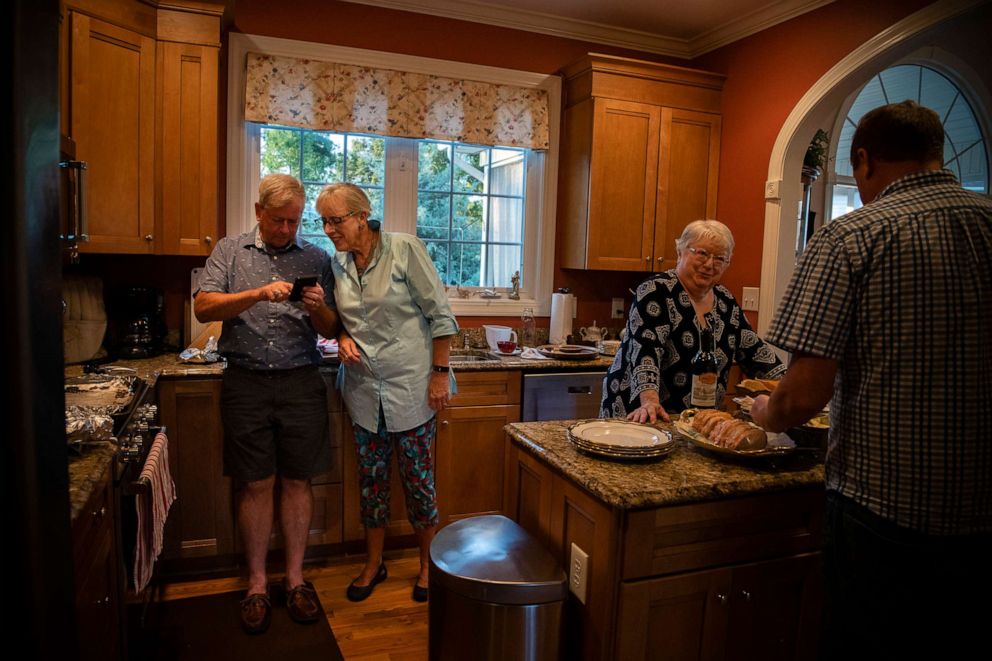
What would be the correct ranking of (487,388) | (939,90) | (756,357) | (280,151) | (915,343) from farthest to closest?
(939,90) → (280,151) → (487,388) → (756,357) → (915,343)

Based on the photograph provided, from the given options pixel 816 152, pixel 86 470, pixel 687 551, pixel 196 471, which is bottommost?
pixel 196 471

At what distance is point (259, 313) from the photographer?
240 centimetres

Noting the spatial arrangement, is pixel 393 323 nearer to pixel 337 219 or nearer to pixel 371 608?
pixel 337 219

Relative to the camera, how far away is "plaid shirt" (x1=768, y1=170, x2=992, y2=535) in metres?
1.18

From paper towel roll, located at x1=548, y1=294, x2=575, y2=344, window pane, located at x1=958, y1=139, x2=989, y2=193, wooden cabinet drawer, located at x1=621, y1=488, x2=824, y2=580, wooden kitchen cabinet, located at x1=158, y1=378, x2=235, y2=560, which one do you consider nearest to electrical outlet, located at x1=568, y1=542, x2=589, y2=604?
wooden cabinet drawer, located at x1=621, y1=488, x2=824, y2=580

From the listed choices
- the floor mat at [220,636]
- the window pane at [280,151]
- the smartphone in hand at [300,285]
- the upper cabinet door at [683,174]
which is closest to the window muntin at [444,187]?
the window pane at [280,151]

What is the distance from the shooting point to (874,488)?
1.22 meters

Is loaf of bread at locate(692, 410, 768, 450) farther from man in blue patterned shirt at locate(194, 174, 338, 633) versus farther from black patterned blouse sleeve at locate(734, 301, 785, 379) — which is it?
man in blue patterned shirt at locate(194, 174, 338, 633)

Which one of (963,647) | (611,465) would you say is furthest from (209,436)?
(963,647)

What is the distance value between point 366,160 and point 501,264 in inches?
38.1

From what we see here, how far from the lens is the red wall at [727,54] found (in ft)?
10.9

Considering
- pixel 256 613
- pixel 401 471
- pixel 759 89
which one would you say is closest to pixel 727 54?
pixel 759 89

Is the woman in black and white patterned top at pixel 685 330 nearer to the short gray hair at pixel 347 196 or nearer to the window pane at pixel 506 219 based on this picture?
the short gray hair at pixel 347 196

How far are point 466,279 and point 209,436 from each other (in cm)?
171
